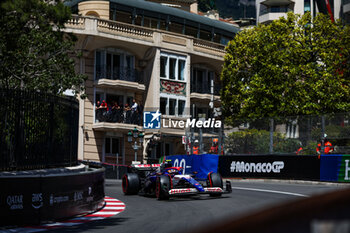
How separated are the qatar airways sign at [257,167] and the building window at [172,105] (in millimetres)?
14735

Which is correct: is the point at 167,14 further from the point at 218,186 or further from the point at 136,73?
the point at 218,186

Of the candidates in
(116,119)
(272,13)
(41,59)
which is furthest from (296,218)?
(272,13)

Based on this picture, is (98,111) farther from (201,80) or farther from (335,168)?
(335,168)

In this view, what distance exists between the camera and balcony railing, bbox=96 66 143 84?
37812 mm

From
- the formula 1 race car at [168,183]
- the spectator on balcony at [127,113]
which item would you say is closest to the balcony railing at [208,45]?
the spectator on balcony at [127,113]

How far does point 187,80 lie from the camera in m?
41.6

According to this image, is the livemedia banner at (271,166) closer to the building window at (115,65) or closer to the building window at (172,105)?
the building window at (172,105)

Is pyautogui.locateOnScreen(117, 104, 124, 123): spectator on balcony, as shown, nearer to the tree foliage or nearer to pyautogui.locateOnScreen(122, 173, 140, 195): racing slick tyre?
the tree foliage

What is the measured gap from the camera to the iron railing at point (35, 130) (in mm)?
10878

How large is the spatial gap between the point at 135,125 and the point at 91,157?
3.99 metres

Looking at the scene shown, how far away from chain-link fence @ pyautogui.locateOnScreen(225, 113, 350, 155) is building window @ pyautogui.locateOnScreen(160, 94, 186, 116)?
533 inches

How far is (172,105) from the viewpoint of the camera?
133 feet

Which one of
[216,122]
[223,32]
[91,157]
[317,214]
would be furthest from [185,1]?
[317,214]

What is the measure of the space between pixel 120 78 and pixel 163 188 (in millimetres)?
24159
